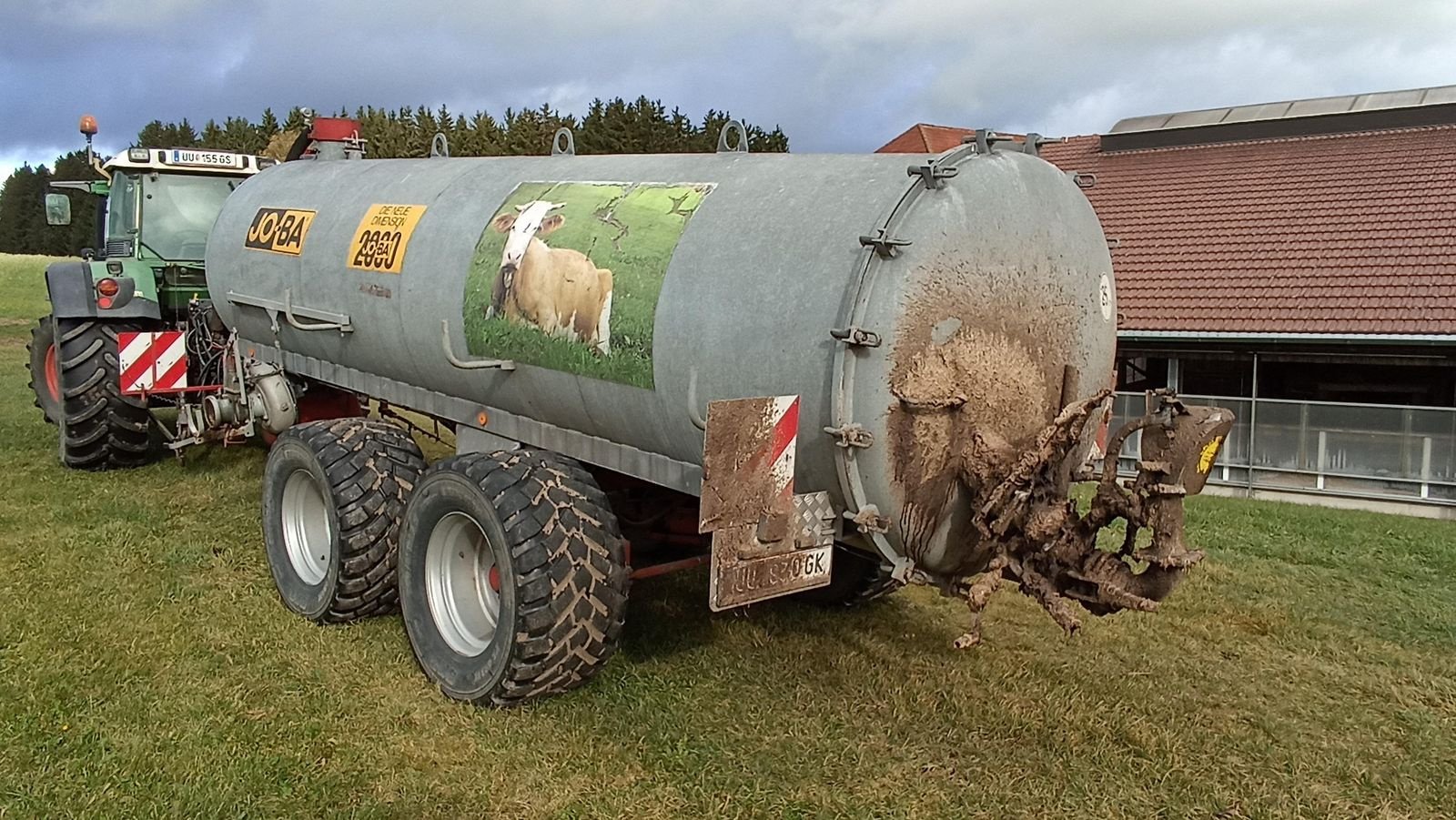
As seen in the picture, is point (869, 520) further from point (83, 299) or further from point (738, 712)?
point (83, 299)

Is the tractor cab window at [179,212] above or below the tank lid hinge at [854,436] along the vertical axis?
above

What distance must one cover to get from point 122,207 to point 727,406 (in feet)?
25.1

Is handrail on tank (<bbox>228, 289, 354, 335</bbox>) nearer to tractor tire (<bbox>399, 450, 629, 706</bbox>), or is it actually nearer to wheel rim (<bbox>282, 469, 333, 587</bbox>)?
wheel rim (<bbox>282, 469, 333, 587</bbox>)

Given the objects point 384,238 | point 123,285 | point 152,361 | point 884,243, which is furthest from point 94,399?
point 884,243

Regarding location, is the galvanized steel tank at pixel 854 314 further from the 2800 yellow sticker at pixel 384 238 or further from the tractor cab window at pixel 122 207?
the tractor cab window at pixel 122 207

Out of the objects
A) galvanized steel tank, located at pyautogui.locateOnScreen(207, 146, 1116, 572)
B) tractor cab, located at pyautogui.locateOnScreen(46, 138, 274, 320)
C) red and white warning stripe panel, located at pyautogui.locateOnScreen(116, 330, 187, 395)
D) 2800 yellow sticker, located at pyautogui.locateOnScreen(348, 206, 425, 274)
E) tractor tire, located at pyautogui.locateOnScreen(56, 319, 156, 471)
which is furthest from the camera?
tractor cab, located at pyautogui.locateOnScreen(46, 138, 274, 320)

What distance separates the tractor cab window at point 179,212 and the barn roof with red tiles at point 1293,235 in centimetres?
681

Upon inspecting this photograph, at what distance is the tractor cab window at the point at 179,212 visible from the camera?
9.05 m

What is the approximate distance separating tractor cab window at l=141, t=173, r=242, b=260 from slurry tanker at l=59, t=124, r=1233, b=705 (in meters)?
4.30

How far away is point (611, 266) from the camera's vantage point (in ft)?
14.4

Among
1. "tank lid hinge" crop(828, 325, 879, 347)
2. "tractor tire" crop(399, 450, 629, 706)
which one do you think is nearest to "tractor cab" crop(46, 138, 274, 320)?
"tractor tire" crop(399, 450, 629, 706)

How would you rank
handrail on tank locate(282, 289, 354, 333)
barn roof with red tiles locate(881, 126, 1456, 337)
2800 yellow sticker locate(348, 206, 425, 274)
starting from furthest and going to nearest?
barn roof with red tiles locate(881, 126, 1456, 337) → handrail on tank locate(282, 289, 354, 333) → 2800 yellow sticker locate(348, 206, 425, 274)

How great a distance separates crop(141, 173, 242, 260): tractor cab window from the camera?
9055 mm

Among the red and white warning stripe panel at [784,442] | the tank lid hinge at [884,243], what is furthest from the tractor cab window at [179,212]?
the tank lid hinge at [884,243]
